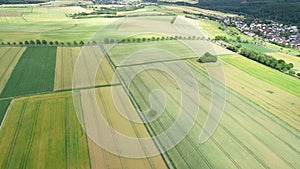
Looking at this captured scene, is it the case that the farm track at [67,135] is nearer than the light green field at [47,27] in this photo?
Yes

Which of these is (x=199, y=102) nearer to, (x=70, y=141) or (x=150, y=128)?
(x=150, y=128)

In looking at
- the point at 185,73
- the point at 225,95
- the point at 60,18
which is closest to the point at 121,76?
→ the point at 185,73

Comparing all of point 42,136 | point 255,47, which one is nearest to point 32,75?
point 42,136

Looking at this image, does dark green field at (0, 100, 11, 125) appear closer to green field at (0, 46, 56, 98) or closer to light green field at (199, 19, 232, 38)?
green field at (0, 46, 56, 98)

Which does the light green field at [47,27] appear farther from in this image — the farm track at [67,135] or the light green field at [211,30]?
the farm track at [67,135]

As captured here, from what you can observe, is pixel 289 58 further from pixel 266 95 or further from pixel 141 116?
pixel 141 116

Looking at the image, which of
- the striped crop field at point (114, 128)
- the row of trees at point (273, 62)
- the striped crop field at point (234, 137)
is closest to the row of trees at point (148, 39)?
the row of trees at point (273, 62)
